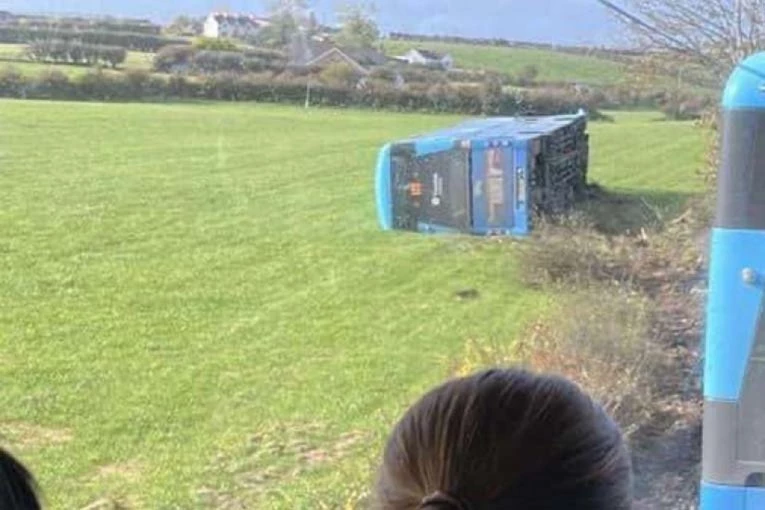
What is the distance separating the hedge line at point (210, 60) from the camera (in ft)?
5.64

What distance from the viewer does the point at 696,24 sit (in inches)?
70.9

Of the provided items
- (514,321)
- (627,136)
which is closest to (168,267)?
(514,321)

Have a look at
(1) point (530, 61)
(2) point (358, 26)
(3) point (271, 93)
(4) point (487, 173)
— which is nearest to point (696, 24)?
(1) point (530, 61)

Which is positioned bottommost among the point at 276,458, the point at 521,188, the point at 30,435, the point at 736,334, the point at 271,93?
the point at 276,458

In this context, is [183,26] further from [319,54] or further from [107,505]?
[107,505]

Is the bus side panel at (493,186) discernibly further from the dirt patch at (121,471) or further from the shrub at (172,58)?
the dirt patch at (121,471)

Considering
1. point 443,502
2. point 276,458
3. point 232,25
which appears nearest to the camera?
point 443,502

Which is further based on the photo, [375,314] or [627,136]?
[375,314]

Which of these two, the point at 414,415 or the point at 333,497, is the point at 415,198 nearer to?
the point at 333,497

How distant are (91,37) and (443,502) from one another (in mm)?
1189

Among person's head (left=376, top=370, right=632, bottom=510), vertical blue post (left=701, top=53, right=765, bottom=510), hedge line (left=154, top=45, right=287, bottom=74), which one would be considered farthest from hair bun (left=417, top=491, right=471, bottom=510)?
hedge line (left=154, top=45, right=287, bottom=74)

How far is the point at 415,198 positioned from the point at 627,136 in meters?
0.29

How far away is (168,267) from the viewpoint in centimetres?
202

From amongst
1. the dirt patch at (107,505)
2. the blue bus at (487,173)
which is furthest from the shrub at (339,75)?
the dirt patch at (107,505)
